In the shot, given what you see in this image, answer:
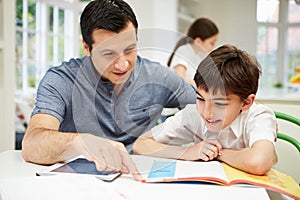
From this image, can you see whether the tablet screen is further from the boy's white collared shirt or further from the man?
the boy's white collared shirt

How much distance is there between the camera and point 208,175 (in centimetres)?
73

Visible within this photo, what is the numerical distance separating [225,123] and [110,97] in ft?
1.17

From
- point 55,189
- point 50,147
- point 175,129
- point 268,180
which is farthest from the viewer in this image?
point 175,129

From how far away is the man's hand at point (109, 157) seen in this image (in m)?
0.77

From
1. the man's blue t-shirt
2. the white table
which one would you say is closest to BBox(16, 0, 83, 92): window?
the man's blue t-shirt

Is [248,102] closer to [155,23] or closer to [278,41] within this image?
[155,23]

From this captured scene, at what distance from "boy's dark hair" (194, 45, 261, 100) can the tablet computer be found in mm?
289

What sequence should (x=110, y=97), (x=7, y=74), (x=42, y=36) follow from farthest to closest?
(x=42, y=36) → (x=7, y=74) → (x=110, y=97)

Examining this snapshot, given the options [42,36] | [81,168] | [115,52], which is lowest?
[81,168]

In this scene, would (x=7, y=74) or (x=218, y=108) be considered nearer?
(x=218, y=108)

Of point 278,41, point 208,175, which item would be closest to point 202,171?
point 208,175

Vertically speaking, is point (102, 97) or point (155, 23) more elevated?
point (155, 23)

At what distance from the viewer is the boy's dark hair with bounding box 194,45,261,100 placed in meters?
0.88

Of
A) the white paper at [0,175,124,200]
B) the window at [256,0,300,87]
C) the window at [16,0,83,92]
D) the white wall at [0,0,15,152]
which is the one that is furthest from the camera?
the window at [256,0,300,87]
